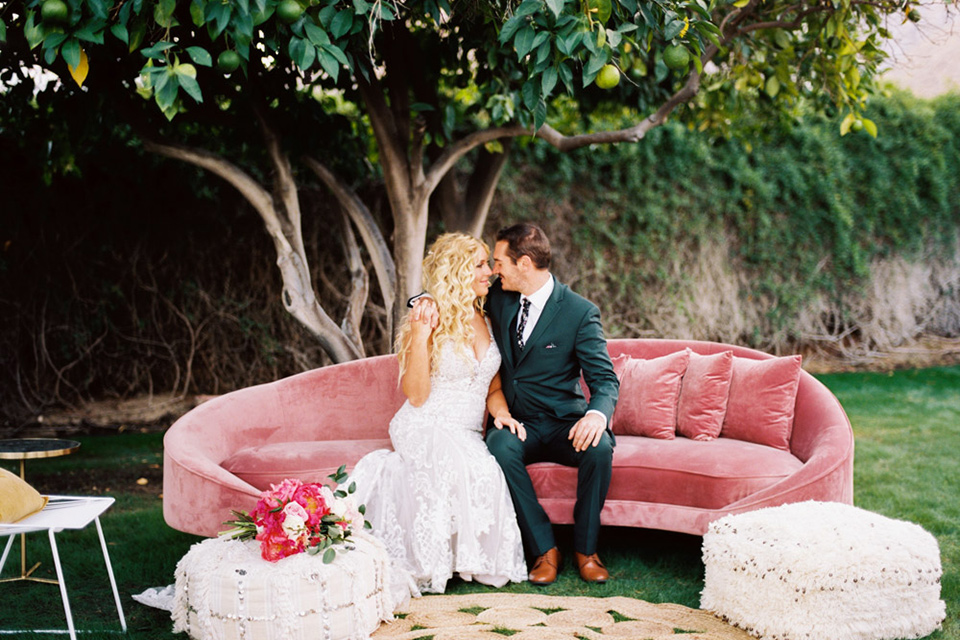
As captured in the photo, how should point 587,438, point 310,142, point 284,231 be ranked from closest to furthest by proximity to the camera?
point 587,438 → point 284,231 → point 310,142

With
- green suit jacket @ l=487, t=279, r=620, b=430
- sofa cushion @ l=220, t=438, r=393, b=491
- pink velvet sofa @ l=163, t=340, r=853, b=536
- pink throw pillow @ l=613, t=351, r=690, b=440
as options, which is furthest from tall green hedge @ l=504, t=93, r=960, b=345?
sofa cushion @ l=220, t=438, r=393, b=491

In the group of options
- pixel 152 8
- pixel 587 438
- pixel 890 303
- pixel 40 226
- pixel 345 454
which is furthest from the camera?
pixel 890 303

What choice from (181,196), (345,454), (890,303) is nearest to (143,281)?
(181,196)

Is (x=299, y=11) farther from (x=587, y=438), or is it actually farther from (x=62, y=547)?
(x=62, y=547)

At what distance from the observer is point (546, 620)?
2979 millimetres

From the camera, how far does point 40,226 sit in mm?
6516

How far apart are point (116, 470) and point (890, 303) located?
7.81 metres

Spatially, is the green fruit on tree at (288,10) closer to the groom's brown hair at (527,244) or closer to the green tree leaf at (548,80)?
the green tree leaf at (548,80)

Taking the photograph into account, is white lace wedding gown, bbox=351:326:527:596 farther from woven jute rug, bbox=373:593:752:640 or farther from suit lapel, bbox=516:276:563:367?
suit lapel, bbox=516:276:563:367

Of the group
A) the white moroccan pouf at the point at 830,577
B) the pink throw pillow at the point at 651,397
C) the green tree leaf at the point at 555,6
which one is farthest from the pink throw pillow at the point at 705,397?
the green tree leaf at the point at 555,6

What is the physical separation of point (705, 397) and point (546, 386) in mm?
797

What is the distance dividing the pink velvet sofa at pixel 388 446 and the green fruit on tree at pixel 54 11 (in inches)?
68.4

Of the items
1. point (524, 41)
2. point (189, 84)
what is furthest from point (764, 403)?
point (189, 84)

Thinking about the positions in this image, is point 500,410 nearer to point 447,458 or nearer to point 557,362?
point 557,362
